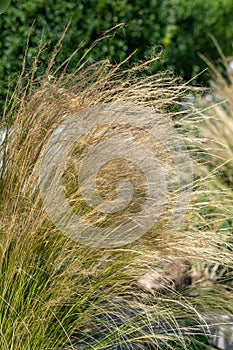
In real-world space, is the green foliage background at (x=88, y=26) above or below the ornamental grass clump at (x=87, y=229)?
above

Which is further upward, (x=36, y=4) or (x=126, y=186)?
(x=36, y=4)

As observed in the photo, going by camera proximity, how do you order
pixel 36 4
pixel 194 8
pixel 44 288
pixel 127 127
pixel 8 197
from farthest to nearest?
pixel 194 8, pixel 36 4, pixel 127 127, pixel 8 197, pixel 44 288

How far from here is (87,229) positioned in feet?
8.27

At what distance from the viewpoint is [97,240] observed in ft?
8.20

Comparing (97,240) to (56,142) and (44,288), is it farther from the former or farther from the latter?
(56,142)

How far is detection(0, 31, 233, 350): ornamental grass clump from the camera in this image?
2430 mm

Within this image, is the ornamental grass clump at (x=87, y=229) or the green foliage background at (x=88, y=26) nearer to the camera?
the ornamental grass clump at (x=87, y=229)

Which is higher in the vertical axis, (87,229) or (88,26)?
(88,26)

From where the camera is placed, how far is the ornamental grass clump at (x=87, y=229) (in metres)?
2.43

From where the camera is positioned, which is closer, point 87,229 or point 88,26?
point 87,229

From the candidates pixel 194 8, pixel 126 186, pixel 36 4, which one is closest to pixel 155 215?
pixel 126 186

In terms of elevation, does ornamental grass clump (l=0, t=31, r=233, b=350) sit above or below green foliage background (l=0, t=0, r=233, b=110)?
below

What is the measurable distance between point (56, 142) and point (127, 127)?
36cm

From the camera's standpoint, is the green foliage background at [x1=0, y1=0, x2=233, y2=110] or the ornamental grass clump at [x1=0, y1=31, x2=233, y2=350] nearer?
the ornamental grass clump at [x1=0, y1=31, x2=233, y2=350]
